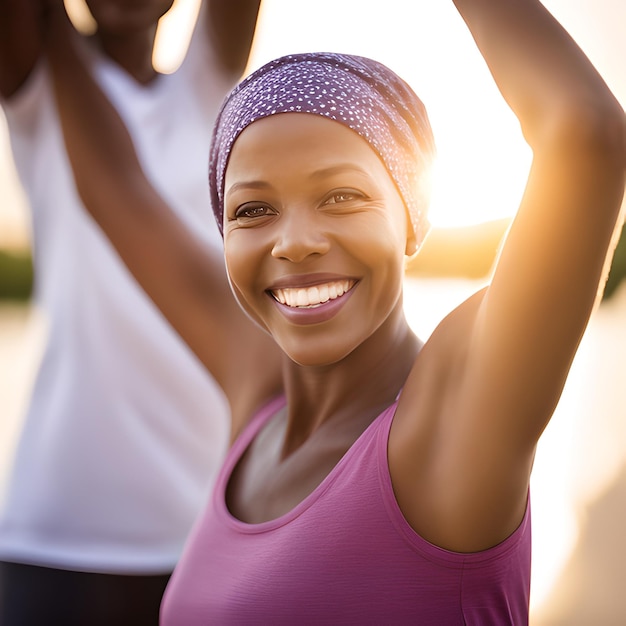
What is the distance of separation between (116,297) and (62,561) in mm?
739

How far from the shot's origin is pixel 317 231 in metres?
1.37

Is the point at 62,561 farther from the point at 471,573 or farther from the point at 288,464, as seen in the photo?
the point at 471,573

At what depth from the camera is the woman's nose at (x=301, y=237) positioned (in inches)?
53.9

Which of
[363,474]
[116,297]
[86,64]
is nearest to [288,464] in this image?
[363,474]

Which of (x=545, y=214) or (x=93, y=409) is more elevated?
(x=545, y=214)

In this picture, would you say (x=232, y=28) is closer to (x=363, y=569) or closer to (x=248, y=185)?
(x=248, y=185)

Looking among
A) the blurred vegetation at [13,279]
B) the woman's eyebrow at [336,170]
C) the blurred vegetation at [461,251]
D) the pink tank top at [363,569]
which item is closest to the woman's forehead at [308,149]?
the woman's eyebrow at [336,170]

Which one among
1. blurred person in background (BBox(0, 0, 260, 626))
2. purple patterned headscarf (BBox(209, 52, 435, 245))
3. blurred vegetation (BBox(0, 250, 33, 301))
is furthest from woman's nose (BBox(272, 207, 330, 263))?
blurred vegetation (BBox(0, 250, 33, 301))

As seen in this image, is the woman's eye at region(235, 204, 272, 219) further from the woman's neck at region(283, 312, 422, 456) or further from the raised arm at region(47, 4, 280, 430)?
the raised arm at region(47, 4, 280, 430)

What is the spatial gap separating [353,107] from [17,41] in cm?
125

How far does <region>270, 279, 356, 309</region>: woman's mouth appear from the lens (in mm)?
1401

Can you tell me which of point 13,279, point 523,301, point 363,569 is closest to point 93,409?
point 363,569

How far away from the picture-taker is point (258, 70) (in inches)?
61.2

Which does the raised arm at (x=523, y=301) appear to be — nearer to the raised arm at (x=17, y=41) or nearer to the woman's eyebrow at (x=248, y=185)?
the woman's eyebrow at (x=248, y=185)
